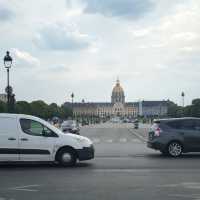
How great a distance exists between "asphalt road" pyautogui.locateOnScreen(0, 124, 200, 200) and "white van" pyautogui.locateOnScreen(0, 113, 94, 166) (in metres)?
0.37

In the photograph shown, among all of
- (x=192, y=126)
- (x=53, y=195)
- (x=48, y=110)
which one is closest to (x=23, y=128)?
(x=53, y=195)

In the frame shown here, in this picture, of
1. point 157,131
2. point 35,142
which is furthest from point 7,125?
point 157,131

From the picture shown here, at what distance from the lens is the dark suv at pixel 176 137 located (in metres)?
22.2

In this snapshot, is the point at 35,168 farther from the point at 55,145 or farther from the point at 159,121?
the point at 159,121

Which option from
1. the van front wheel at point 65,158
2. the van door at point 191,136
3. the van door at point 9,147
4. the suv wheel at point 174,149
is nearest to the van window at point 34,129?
the van door at point 9,147

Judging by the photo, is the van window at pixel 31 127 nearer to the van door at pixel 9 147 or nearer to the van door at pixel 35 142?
the van door at pixel 35 142

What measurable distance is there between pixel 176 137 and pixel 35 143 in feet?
23.2

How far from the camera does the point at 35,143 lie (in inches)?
683

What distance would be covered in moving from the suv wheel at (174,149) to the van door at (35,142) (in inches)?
247

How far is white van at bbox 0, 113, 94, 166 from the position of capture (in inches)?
683

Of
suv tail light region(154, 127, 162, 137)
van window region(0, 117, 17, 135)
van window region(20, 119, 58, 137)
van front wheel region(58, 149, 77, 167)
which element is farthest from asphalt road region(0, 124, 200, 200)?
suv tail light region(154, 127, 162, 137)

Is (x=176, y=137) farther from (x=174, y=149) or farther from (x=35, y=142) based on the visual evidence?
(x=35, y=142)

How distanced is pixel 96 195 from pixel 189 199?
1884 millimetres

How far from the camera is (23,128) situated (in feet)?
57.4
